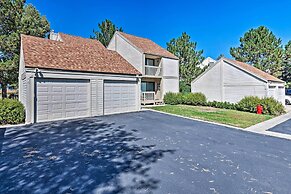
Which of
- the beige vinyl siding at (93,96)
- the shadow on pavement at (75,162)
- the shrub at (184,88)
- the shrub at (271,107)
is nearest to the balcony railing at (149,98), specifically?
the shrub at (184,88)

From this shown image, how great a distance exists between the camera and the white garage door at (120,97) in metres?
12.1

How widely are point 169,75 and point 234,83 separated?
22.1 feet

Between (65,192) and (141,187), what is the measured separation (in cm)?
134

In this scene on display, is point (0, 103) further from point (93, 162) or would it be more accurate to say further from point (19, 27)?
point (19, 27)

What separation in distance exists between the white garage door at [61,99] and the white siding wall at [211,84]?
1311 cm

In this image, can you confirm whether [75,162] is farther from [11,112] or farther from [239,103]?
[239,103]

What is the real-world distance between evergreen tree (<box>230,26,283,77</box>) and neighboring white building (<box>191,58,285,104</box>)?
8.42 metres

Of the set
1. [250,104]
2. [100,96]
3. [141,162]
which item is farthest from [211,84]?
[141,162]

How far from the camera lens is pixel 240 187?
335 centimetres

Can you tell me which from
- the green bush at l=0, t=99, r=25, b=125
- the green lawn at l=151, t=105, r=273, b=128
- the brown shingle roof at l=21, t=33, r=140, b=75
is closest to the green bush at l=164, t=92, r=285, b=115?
the green lawn at l=151, t=105, r=273, b=128

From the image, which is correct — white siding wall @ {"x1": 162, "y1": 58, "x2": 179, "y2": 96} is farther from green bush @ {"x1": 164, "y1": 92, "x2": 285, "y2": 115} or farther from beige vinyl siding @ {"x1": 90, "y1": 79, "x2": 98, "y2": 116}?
beige vinyl siding @ {"x1": 90, "y1": 79, "x2": 98, "y2": 116}

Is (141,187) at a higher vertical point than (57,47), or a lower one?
lower

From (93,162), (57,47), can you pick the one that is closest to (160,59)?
(57,47)

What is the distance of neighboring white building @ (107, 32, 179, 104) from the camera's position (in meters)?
18.3
